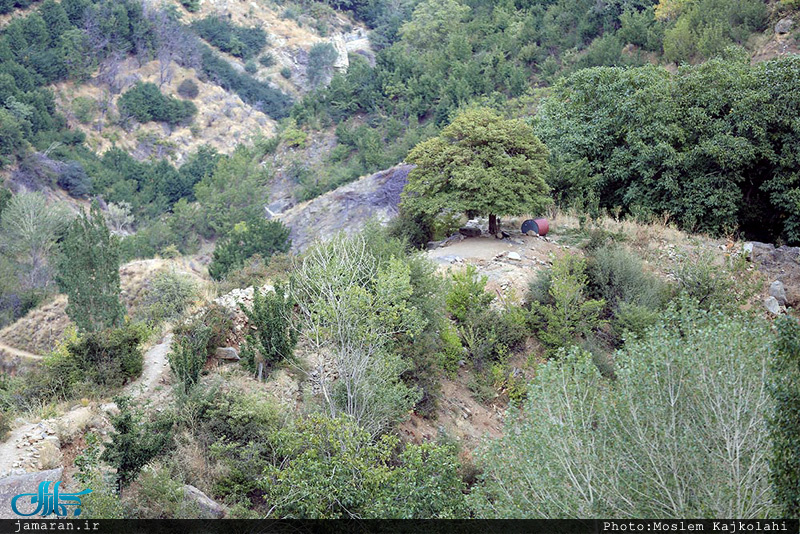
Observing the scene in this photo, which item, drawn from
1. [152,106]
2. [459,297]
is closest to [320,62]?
[152,106]

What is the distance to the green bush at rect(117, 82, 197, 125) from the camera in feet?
170

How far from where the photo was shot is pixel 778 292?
51.0 ft

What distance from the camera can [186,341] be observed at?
38.1ft

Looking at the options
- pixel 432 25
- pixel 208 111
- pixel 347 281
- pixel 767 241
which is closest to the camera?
pixel 347 281

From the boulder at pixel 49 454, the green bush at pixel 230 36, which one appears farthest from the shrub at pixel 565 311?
the green bush at pixel 230 36

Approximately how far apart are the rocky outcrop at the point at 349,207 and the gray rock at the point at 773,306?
1420 centimetres

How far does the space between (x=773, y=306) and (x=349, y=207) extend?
1729 cm

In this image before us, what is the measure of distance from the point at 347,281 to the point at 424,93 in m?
28.4

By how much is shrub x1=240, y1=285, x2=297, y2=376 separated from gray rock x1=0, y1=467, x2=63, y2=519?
12.9 ft

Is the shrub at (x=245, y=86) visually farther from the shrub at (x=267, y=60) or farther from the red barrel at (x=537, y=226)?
the red barrel at (x=537, y=226)

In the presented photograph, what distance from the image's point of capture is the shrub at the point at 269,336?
40.0 feet

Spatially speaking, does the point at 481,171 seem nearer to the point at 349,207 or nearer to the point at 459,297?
the point at 459,297

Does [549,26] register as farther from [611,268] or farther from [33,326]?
[33,326]

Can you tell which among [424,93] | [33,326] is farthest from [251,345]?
[424,93]
